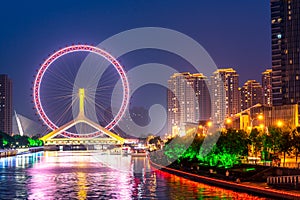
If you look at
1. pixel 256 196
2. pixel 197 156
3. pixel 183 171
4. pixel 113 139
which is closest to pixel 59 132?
pixel 113 139

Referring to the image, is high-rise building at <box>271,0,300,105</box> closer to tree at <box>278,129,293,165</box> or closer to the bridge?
the bridge

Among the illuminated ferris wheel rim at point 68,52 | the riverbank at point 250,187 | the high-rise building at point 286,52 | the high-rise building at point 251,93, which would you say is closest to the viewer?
the riverbank at point 250,187

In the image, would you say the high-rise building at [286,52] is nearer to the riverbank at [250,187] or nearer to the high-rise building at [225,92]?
the high-rise building at [225,92]

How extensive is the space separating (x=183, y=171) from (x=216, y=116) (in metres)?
121

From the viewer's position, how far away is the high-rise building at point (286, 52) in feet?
334

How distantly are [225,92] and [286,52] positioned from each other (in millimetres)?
65944

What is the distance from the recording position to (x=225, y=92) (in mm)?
168625

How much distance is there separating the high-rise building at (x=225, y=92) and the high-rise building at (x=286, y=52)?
6077cm

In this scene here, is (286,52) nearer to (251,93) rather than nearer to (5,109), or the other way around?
(251,93)

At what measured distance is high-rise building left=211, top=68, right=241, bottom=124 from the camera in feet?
548

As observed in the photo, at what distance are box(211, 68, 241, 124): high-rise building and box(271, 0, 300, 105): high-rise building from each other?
60.8 metres

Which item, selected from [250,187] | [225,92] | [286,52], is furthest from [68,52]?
[225,92]

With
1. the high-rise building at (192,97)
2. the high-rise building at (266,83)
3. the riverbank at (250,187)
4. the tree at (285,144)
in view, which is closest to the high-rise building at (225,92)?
the high-rise building at (266,83)

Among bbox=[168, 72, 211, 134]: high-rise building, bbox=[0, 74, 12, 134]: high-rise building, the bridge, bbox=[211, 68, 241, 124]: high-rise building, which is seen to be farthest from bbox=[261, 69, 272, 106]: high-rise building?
bbox=[0, 74, 12, 134]: high-rise building
